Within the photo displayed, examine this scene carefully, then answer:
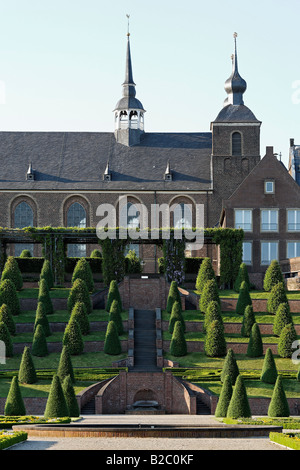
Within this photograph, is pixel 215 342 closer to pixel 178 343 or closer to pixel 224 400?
pixel 178 343

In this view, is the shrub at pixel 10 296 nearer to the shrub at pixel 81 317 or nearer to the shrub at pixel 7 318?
the shrub at pixel 7 318

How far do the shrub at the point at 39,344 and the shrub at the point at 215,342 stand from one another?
30.8 feet

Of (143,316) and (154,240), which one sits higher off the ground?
(154,240)

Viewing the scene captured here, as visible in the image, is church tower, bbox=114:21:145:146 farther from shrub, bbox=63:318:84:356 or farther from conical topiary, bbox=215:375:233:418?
conical topiary, bbox=215:375:233:418

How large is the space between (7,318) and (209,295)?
42.4 feet

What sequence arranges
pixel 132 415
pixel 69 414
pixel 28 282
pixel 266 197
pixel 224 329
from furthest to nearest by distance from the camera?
1. pixel 266 197
2. pixel 28 282
3. pixel 224 329
4. pixel 132 415
5. pixel 69 414

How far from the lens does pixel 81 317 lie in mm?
58500

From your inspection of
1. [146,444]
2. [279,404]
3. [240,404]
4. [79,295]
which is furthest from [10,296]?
[146,444]

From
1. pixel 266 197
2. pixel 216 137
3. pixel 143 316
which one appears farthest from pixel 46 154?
pixel 143 316

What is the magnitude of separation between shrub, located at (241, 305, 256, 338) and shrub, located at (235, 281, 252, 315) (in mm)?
3583

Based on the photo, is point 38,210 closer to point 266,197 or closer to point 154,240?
point 154,240
